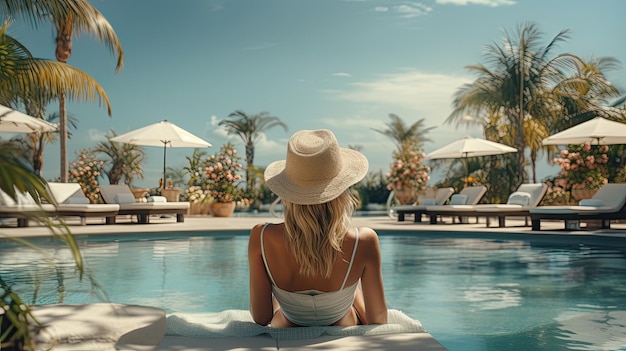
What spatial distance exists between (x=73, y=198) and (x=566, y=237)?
989cm

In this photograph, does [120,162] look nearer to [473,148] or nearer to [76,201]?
[76,201]

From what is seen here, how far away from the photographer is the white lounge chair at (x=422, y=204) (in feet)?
46.9

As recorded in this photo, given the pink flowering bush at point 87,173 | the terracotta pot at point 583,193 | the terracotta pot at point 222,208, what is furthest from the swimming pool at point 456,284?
the pink flowering bush at point 87,173

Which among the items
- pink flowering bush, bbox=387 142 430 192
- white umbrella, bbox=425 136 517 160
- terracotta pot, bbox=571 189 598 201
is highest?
white umbrella, bbox=425 136 517 160

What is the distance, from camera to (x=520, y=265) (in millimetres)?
7590

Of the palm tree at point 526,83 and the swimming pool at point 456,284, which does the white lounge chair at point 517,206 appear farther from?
the palm tree at point 526,83

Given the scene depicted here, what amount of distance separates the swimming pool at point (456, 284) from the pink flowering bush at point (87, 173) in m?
7.78

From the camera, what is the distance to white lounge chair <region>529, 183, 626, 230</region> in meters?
11.0

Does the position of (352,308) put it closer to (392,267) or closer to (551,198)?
(392,267)

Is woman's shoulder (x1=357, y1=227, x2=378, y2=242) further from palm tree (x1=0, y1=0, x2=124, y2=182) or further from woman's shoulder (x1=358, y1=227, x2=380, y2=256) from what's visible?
palm tree (x1=0, y1=0, x2=124, y2=182)

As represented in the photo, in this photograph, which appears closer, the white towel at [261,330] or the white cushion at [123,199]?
the white towel at [261,330]

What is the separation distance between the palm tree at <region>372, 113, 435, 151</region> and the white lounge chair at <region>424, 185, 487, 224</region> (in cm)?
1086

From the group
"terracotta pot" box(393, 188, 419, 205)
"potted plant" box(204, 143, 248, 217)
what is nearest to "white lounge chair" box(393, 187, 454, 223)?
"terracotta pot" box(393, 188, 419, 205)

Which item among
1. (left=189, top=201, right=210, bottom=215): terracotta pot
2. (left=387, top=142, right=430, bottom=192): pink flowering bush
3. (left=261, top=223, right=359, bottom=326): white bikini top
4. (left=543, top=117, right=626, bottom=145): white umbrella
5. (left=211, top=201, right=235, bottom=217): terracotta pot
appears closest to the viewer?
(left=261, top=223, right=359, bottom=326): white bikini top
